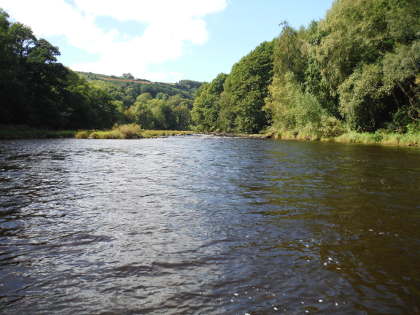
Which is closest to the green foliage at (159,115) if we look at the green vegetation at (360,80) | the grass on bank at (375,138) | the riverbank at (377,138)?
the green vegetation at (360,80)

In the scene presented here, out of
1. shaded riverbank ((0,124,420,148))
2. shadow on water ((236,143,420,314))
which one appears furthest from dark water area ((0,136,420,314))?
shaded riverbank ((0,124,420,148))

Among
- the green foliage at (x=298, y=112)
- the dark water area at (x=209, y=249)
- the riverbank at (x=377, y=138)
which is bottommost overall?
the dark water area at (x=209, y=249)

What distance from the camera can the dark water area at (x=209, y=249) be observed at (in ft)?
12.6

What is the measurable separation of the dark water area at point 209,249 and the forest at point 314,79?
29544 mm

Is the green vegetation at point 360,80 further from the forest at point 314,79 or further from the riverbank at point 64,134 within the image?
the riverbank at point 64,134

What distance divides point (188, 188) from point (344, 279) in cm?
705

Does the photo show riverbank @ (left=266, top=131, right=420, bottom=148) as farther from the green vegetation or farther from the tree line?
the tree line

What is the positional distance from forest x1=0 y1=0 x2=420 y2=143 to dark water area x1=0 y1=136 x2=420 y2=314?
1163 inches

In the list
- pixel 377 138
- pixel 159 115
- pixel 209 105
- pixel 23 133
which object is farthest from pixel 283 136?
pixel 159 115

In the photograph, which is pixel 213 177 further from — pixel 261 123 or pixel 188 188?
pixel 261 123

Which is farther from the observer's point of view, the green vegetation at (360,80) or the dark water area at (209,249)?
the green vegetation at (360,80)

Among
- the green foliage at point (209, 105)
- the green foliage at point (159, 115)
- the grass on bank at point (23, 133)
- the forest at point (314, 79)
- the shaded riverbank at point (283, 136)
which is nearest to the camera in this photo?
the shaded riverbank at point (283, 136)

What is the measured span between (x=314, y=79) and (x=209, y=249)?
48638mm

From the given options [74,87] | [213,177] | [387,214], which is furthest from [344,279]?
[74,87]
